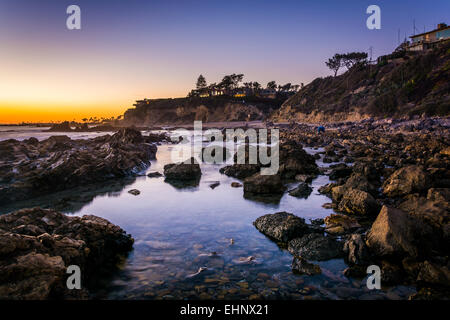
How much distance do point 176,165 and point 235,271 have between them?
505 inches

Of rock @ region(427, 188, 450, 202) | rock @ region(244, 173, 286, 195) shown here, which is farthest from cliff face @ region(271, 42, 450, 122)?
rock @ region(427, 188, 450, 202)

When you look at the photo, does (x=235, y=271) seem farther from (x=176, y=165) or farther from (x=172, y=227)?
(x=176, y=165)

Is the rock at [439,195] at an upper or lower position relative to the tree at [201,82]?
lower

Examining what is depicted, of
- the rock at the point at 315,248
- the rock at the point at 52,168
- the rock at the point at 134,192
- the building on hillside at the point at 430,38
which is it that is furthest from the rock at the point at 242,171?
the building on hillside at the point at 430,38

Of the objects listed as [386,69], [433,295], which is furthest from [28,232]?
[386,69]

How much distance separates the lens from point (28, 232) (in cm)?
667

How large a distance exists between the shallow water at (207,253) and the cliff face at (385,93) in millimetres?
40308

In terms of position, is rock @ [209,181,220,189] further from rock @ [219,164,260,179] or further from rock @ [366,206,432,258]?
rock @ [366,206,432,258]

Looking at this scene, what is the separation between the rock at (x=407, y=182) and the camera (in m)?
10.8

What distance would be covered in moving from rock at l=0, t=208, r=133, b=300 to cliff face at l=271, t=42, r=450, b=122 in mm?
45468

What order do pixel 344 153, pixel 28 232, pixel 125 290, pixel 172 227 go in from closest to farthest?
pixel 125 290 < pixel 28 232 < pixel 172 227 < pixel 344 153

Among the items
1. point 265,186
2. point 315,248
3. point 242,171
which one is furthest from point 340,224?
point 242,171

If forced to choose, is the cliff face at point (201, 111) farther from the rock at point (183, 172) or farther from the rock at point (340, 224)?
the rock at point (340, 224)

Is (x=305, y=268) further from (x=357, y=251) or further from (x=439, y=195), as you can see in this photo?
(x=439, y=195)
